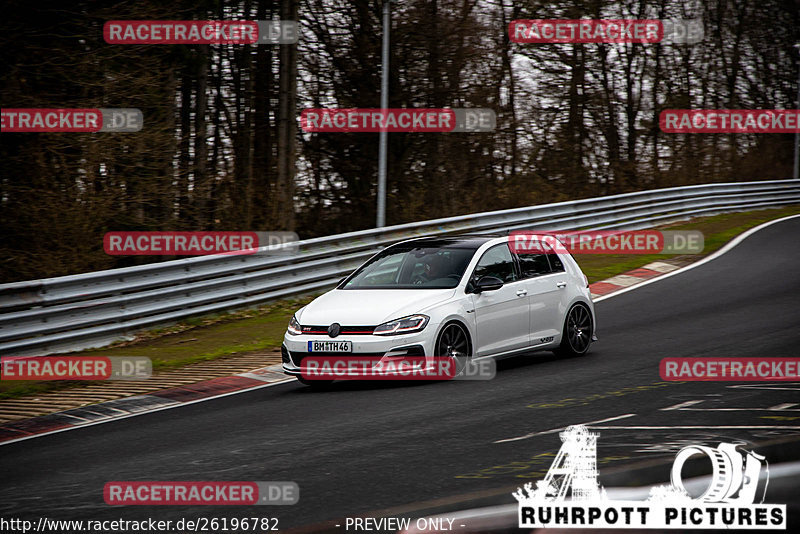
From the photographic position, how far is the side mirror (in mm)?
10430

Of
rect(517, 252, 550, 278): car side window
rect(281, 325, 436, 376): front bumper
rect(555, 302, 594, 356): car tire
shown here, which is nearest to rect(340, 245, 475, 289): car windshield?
rect(517, 252, 550, 278): car side window

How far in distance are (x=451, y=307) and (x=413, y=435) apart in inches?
113

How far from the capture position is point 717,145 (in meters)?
34.3

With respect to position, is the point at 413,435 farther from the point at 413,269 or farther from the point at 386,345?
the point at 413,269

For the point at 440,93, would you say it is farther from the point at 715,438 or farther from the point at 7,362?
the point at 715,438

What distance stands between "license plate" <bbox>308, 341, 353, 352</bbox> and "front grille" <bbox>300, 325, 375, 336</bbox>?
0.11 metres

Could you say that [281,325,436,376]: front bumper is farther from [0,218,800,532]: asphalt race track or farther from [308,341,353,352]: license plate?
[0,218,800,532]: asphalt race track

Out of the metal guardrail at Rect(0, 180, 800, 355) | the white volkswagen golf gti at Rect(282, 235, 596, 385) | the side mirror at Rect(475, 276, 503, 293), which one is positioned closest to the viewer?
the white volkswagen golf gti at Rect(282, 235, 596, 385)

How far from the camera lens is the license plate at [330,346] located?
380 inches

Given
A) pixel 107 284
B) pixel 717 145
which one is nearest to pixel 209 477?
pixel 107 284

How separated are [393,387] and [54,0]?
10878 mm

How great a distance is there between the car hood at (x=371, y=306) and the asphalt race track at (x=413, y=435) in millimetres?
751

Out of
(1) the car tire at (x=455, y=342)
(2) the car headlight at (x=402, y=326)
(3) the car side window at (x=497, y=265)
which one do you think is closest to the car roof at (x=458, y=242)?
(3) the car side window at (x=497, y=265)

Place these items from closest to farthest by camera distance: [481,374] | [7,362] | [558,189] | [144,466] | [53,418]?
[144,466] < [53,418] < [481,374] < [7,362] < [558,189]
